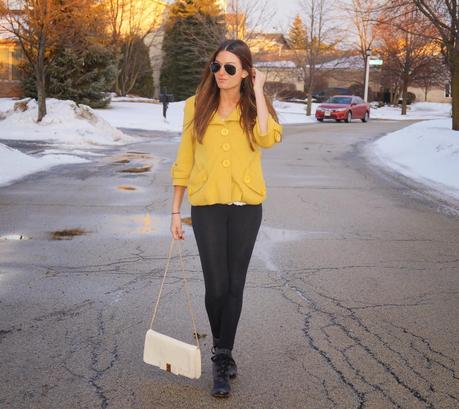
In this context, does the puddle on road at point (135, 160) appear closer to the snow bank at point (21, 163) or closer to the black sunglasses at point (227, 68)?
the snow bank at point (21, 163)

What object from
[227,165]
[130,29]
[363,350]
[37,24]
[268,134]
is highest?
[130,29]

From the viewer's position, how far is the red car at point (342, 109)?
3594 centimetres

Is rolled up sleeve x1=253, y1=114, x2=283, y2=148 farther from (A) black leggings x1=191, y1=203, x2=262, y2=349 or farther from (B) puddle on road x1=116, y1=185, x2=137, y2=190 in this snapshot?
(B) puddle on road x1=116, y1=185, x2=137, y2=190

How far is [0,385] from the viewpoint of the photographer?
3.57m

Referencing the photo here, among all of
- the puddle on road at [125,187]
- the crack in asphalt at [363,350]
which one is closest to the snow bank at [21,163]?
the puddle on road at [125,187]

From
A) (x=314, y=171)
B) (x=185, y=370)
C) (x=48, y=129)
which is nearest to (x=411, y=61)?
(x=48, y=129)

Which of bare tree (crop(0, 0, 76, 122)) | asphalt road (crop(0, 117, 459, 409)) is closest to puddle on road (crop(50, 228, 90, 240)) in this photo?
asphalt road (crop(0, 117, 459, 409))

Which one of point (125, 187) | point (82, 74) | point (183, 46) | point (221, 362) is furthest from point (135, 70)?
point (221, 362)

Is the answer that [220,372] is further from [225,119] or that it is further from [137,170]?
[137,170]

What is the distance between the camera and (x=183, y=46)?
160ft

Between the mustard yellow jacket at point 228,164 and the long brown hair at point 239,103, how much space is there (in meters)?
0.03

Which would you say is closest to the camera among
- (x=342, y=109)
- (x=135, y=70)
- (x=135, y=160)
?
(x=135, y=160)

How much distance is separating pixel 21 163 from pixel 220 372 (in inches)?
438

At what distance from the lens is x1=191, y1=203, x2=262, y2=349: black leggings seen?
3473 millimetres
